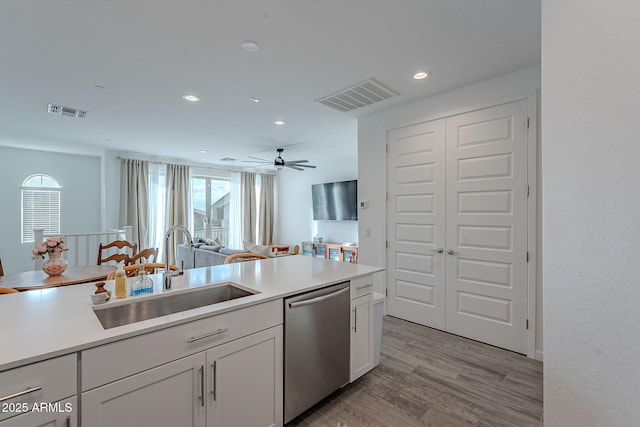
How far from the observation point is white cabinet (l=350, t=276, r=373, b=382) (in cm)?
215

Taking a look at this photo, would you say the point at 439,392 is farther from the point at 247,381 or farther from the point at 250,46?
the point at 250,46

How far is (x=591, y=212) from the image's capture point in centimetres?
88

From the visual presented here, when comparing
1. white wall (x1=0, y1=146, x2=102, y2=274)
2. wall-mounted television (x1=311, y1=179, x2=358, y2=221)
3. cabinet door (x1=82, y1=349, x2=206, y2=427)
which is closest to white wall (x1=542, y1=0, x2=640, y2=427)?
cabinet door (x1=82, y1=349, x2=206, y2=427)

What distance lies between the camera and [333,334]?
6.43ft

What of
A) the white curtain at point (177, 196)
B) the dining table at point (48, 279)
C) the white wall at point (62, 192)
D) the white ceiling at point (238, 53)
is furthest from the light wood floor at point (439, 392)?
the white wall at point (62, 192)

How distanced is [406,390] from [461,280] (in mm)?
1418

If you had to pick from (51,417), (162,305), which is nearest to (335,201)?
(162,305)

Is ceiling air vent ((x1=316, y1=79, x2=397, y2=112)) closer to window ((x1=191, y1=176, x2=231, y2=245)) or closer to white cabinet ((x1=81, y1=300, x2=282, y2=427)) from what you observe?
white cabinet ((x1=81, y1=300, x2=282, y2=427))

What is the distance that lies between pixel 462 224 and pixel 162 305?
288cm

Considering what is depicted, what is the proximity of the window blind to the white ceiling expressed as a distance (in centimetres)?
248

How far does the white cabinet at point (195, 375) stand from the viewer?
107 centimetres

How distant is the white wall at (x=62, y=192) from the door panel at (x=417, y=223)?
6.75 m

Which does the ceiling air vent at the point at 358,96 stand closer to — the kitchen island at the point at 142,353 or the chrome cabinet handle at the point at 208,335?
the kitchen island at the point at 142,353

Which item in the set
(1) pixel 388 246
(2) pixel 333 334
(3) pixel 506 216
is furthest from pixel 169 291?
(3) pixel 506 216
